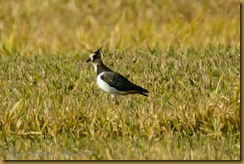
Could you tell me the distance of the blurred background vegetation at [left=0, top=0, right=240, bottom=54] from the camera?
37.0ft

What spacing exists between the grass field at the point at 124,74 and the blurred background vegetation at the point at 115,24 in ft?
0.05

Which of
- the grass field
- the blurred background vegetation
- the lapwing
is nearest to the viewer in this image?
the grass field

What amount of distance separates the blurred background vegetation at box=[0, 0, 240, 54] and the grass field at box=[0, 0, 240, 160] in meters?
0.01

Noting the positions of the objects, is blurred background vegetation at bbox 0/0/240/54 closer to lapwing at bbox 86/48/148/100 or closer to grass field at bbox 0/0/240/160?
grass field at bbox 0/0/240/160

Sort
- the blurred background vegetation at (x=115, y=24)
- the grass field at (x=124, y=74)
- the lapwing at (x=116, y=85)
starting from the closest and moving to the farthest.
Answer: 1. the grass field at (x=124, y=74)
2. the lapwing at (x=116, y=85)
3. the blurred background vegetation at (x=115, y=24)

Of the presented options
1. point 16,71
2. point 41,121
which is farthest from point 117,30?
point 41,121

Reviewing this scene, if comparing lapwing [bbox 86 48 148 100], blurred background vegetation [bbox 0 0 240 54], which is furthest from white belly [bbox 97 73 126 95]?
blurred background vegetation [bbox 0 0 240 54]

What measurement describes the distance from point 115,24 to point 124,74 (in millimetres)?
2608

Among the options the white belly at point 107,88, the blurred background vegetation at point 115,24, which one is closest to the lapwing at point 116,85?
the white belly at point 107,88

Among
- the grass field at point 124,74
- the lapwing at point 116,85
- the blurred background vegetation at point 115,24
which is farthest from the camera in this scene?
the blurred background vegetation at point 115,24

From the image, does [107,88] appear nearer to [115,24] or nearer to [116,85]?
[116,85]

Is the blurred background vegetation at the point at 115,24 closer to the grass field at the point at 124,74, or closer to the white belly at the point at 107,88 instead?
the grass field at the point at 124,74

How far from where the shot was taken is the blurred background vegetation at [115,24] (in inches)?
444

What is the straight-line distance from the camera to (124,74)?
31.0ft
